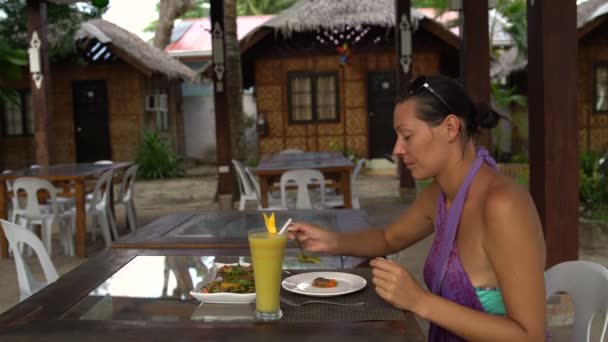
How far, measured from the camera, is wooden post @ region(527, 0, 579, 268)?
355 cm

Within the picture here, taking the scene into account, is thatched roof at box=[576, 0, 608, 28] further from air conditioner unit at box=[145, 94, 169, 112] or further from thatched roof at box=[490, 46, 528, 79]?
air conditioner unit at box=[145, 94, 169, 112]

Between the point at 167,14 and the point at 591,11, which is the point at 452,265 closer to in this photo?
the point at 591,11

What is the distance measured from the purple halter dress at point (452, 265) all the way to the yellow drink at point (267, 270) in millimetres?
465

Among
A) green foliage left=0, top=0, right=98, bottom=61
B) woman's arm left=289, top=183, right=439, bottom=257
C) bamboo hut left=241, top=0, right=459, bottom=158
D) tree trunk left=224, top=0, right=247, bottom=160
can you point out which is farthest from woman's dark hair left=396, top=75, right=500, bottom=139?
bamboo hut left=241, top=0, right=459, bottom=158

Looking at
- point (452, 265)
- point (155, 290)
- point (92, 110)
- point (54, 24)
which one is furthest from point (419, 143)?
point (92, 110)

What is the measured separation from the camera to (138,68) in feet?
44.8

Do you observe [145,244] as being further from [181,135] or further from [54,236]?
[181,135]

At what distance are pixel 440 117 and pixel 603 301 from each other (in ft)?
2.17

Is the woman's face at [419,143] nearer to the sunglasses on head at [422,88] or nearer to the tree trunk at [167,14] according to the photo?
the sunglasses on head at [422,88]

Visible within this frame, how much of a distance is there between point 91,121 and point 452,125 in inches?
545

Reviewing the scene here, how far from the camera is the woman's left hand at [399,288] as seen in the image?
1.46m

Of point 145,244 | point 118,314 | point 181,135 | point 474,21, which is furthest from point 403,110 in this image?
point 181,135

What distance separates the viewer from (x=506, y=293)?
150 cm

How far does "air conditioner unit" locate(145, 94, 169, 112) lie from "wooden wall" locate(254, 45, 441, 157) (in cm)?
298
